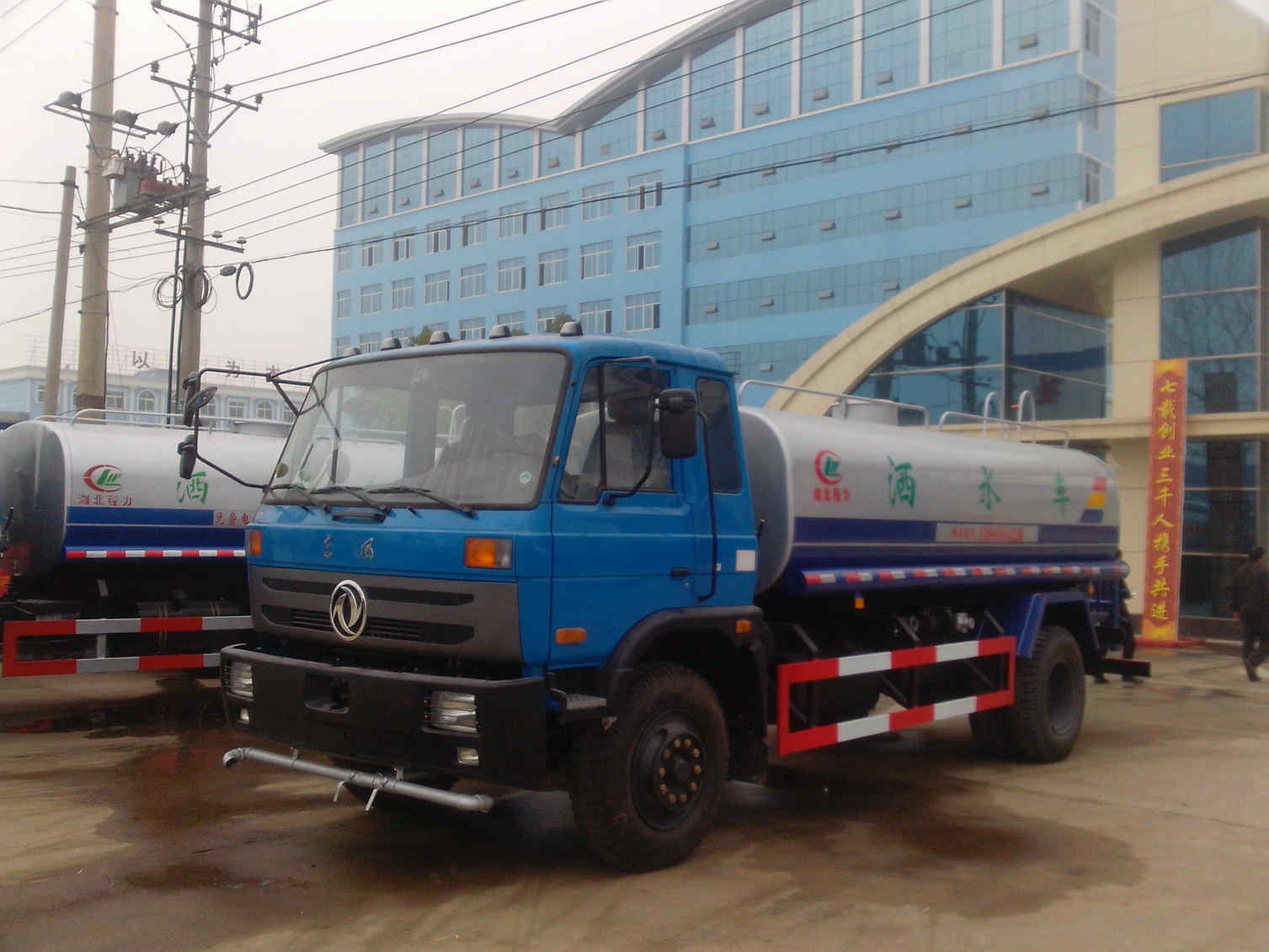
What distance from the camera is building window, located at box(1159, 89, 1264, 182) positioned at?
20328 millimetres

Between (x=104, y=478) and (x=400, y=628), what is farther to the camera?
(x=104, y=478)

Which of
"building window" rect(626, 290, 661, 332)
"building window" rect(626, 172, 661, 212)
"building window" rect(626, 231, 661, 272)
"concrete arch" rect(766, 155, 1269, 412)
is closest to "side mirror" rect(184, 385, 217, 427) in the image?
"concrete arch" rect(766, 155, 1269, 412)

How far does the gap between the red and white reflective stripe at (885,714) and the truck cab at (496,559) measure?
1.07ft

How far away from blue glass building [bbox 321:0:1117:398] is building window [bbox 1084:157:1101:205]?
9 centimetres

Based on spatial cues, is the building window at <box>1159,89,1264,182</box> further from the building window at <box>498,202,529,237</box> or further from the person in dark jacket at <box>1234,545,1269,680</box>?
the building window at <box>498,202,529,237</box>

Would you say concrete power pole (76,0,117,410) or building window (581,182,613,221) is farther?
building window (581,182,613,221)

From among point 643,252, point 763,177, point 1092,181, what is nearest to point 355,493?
point 1092,181

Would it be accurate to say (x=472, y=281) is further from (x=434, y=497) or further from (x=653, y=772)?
(x=653, y=772)

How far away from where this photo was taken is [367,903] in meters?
5.38

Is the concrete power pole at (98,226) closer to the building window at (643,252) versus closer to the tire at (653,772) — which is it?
the tire at (653,772)

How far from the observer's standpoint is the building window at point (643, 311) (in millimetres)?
52844

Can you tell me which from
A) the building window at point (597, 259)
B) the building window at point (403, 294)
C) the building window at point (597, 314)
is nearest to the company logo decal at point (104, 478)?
the building window at point (597, 314)

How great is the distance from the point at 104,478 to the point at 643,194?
45.9 metres

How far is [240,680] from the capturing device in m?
6.34
